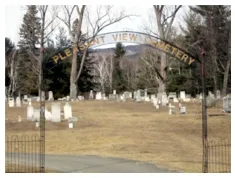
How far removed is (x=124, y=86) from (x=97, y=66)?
13.3 ft

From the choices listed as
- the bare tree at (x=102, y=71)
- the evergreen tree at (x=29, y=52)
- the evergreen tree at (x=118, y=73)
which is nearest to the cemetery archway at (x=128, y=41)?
the evergreen tree at (x=29, y=52)

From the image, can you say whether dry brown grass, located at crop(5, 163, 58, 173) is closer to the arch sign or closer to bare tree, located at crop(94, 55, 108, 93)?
the arch sign

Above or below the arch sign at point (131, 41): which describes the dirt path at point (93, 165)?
below

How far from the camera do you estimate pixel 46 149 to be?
12.2 metres

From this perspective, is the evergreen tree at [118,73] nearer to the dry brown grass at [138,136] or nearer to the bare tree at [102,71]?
the bare tree at [102,71]

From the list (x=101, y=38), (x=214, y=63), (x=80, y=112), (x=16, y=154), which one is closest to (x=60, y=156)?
(x=16, y=154)

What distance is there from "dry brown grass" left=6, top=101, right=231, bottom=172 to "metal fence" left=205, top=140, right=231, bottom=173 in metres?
0.31

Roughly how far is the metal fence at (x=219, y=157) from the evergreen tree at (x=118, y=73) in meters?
29.7

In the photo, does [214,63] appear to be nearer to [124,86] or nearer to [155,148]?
[124,86]

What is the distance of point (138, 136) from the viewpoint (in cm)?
1380

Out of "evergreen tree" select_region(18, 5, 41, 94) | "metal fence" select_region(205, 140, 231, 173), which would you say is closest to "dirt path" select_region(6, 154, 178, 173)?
"metal fence" select_region(205, 140, 231, 173)

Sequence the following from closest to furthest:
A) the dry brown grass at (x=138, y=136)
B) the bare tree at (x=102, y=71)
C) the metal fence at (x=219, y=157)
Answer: the metal fence at (x=219, y=157) → the dry brown grass at (x=138, y=136) → the bare tree at (x=102, y=71)

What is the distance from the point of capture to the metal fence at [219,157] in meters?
9.76

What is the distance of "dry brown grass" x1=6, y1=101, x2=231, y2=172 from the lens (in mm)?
11094
